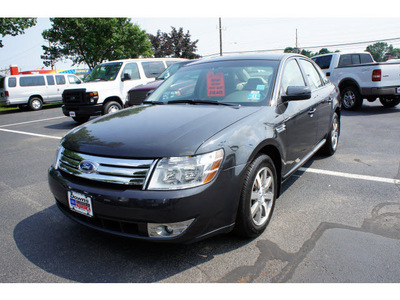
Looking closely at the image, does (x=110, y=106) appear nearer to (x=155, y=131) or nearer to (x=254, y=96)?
(x=254, y=96)

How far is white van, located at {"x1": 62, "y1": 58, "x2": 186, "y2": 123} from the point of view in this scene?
973 centimetres

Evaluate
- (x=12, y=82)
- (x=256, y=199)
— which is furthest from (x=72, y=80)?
(x=256, y=199)

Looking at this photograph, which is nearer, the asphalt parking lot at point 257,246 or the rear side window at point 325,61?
the asphalt parking lot at point 257,246

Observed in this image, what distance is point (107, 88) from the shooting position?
10023mm

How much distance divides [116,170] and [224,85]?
5.73ft

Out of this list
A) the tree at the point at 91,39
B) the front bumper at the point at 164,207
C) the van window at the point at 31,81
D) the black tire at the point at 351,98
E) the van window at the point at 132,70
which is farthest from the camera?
the tree at the point at 91,39

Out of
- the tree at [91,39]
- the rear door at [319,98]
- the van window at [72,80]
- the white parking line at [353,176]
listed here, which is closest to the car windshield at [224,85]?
the rear door at [319,98]

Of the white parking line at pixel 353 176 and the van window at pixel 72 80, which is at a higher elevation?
the van window at pixel 72 80

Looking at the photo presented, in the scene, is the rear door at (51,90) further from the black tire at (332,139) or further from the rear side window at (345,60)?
the black tire at (332,139)

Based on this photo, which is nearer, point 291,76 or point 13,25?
point 291,76

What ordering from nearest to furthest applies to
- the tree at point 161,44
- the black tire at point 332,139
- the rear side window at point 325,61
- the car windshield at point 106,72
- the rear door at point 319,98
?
the rear door at point 319,98
the black tire at point 332,139
the car windshield at point 106,72
the rear side window at point 325,61
the tree at point 161,44

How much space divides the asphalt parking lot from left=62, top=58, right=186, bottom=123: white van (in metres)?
5.64

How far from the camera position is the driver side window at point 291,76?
11.9 feet

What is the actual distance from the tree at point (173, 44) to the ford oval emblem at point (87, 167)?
46453mm
